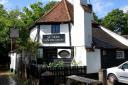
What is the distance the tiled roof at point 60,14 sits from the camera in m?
28.5

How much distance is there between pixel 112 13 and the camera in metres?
67.2

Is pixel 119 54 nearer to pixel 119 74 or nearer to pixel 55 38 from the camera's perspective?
pixel 55 38

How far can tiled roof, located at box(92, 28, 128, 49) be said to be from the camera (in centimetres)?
2795

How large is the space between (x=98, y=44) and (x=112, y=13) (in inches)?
1625

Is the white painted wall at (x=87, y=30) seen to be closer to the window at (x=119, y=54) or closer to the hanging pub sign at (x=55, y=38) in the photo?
the hanging pub sign at (x=55, y=38)

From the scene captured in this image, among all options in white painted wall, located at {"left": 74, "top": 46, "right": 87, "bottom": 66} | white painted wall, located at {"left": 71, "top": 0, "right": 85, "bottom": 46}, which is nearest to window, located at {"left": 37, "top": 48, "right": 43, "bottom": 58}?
white painted wall, located at {"left": 74, "top": 46, "right": 87, "bottom": 66}

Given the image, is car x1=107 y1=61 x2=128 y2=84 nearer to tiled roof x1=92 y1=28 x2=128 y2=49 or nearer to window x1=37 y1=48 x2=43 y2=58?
tiled roof x1=92 y1=28 x2=128 y2=49

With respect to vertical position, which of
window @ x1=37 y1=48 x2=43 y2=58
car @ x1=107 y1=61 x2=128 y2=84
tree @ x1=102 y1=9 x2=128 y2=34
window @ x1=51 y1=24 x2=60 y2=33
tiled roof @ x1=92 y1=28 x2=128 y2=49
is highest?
tree @ x1=102 y1=9 x2=128 y2=34

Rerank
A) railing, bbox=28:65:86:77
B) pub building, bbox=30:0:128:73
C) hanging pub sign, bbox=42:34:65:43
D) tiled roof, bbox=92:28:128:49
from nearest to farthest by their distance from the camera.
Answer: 1. railing, bbox=28:65:86:77
2. pub building, bbox=30:0:128:73
3. tiled roof, bbox=92:28:128:49
4. hanging pub sign, bbox=42:34:65:43

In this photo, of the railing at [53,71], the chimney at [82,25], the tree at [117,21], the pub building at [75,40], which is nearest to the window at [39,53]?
the pub building at [75,40]

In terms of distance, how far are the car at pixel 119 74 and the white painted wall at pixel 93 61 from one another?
4.27 meters

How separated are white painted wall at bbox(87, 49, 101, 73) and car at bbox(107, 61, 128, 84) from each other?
14.0 feet

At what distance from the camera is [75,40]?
1035 inches

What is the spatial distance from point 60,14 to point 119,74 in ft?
37.5
